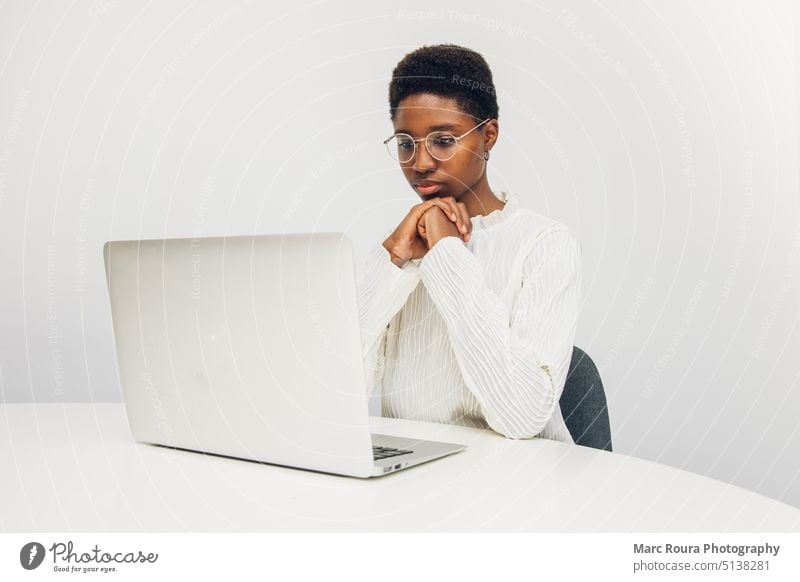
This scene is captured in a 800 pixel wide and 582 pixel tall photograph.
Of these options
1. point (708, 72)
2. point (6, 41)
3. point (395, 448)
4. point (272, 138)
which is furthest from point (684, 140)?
point (6, 41)

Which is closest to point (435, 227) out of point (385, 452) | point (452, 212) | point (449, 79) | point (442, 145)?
point (452, 212)

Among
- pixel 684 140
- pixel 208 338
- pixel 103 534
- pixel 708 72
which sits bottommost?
pixel 103 534

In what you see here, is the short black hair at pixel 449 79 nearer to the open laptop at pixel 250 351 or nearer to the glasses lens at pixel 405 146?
the glasses lens at pixel 405 146

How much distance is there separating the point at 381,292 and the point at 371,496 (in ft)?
1.85

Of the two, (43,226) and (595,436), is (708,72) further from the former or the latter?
(43,226)

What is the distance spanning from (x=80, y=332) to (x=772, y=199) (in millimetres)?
1585

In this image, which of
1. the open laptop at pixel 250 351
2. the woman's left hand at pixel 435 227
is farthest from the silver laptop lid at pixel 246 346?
the woman's left hand at pixel 435 227

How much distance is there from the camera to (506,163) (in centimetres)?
203

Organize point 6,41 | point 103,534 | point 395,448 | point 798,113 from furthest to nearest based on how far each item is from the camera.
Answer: point 6,41, point 798,113, point 395,448, point 103,534

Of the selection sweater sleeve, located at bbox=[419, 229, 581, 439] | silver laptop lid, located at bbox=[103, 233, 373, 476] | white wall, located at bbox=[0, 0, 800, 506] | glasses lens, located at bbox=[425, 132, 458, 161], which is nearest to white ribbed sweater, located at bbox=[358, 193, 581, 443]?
sweater sleeve, located at bbox=[419, 229, 581, 439]

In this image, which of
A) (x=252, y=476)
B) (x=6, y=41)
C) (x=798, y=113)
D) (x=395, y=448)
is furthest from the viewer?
(x=6, y=41)

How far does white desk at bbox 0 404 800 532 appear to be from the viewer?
69 centimetres

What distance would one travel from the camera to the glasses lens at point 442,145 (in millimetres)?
1332

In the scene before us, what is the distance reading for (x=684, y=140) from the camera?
195cm
